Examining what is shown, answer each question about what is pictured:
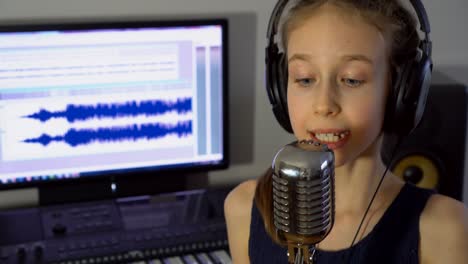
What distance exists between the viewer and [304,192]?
0.60 metres

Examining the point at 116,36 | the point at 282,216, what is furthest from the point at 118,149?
the point at 282,216

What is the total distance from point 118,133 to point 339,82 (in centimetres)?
69

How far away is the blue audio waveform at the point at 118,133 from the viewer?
1.43 m

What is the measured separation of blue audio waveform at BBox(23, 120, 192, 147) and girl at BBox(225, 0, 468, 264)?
0.45m

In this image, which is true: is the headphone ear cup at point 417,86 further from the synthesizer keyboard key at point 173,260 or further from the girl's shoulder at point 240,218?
the synthesizer keyboard key at point 173,260

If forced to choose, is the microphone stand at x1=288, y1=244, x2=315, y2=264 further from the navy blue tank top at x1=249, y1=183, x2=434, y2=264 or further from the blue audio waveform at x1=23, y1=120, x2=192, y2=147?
the blue audio waveform at x1=23, y1=120, x2=192, y2=147

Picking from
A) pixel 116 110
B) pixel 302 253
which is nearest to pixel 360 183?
pixel 302 253

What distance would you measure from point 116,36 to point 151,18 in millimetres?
148

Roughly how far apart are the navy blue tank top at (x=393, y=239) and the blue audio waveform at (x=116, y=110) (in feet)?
1.81

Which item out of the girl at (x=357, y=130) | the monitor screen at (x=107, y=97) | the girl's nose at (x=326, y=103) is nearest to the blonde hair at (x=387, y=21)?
the girl at (x=357, y=130)

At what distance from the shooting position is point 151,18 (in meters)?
1.53

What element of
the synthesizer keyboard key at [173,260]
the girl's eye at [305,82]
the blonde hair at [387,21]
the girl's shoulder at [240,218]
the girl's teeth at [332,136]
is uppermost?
the blonde hair at [387,21]

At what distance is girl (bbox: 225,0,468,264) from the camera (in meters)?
0.89

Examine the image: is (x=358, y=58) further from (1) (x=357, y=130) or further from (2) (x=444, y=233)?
(2) (x=444, y=233)
